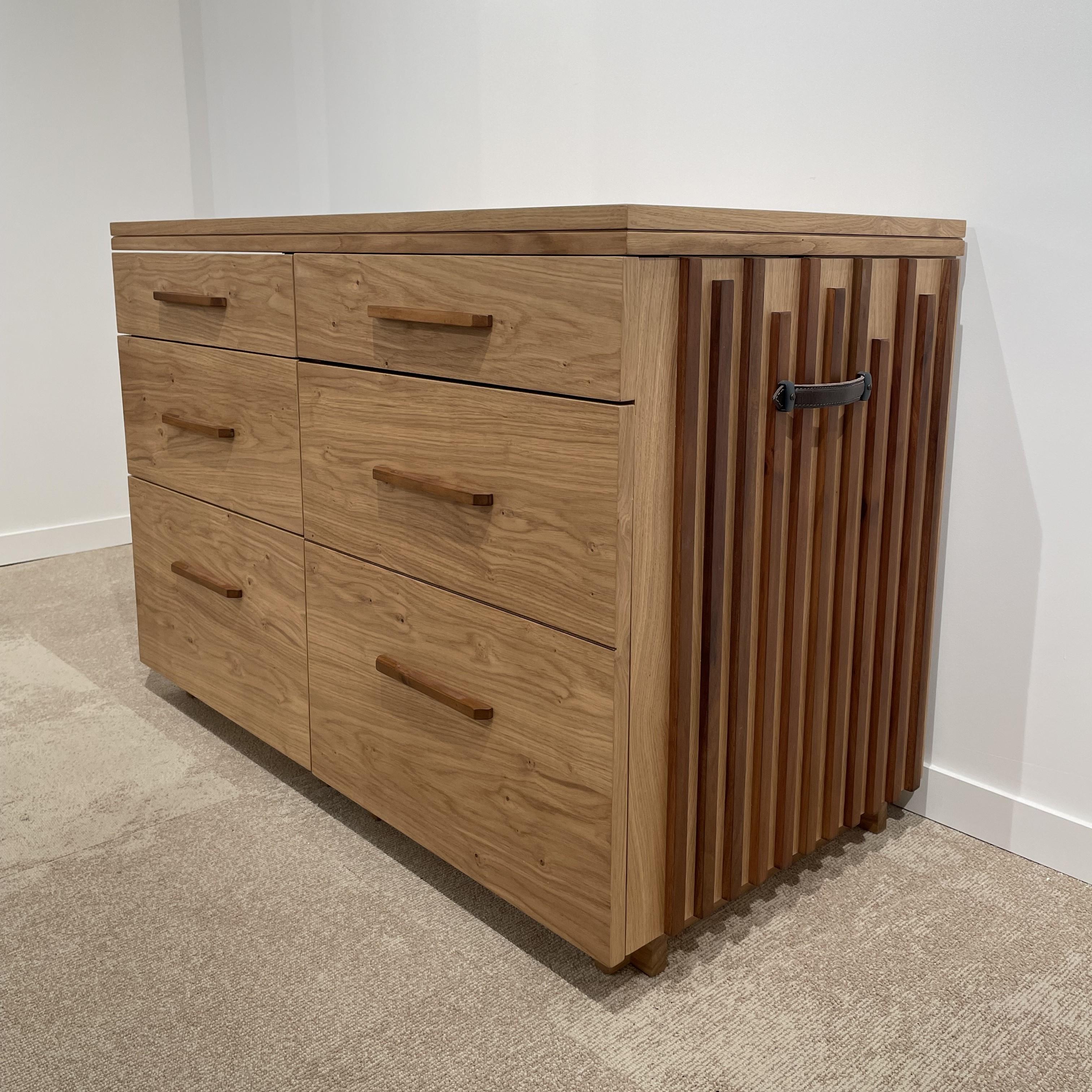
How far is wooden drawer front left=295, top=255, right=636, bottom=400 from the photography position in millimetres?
943

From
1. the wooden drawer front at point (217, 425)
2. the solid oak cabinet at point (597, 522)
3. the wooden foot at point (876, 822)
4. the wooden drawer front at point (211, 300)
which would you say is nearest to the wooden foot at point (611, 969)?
the solid oak cabinet at point (597, 522)

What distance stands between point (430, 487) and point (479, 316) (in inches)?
7.9

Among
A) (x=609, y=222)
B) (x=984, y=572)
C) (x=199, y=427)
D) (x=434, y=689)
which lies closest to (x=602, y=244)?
(x=609, y=222)

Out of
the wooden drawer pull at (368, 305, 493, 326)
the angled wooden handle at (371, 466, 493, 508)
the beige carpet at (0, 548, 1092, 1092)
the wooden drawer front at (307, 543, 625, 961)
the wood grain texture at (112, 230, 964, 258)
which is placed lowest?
the beige carpet at (0, 548, 1092, 1092)

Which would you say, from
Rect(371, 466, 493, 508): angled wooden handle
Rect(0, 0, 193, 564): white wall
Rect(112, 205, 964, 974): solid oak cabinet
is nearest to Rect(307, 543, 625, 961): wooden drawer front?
Rect(112, 205, 964, 974): solid oak cabinet

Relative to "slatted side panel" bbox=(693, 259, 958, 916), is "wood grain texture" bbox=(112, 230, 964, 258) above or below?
above

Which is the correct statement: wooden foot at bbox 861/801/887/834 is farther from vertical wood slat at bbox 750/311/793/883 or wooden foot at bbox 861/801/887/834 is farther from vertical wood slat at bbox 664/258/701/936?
vertical wood slat at bbox 664/258/701/936

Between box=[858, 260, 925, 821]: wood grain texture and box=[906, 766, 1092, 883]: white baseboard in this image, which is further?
box=[906, 766, 1092, 883]: white baseboard

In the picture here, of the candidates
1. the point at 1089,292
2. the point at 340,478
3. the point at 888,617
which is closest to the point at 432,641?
the point at 340,478

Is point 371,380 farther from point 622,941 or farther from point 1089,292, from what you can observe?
point 1089,292

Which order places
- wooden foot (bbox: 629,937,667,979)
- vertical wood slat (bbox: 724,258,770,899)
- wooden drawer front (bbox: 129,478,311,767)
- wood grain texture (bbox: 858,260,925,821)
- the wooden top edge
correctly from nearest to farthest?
1. the wooden top edge
2. vertical wood slat (bbox: 724,258,770,899)
3. wooden foot (bbox: 629,937,667,979)
4. wood grain texture (bbox: 858,260,925,821)
5. wooden drawer front (bbox: 129,478,311,767)

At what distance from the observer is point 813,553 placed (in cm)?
121

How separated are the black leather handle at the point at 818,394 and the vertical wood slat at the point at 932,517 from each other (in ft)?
0.66

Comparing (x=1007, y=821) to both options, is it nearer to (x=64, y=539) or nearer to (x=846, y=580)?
(x=846, y=580)
